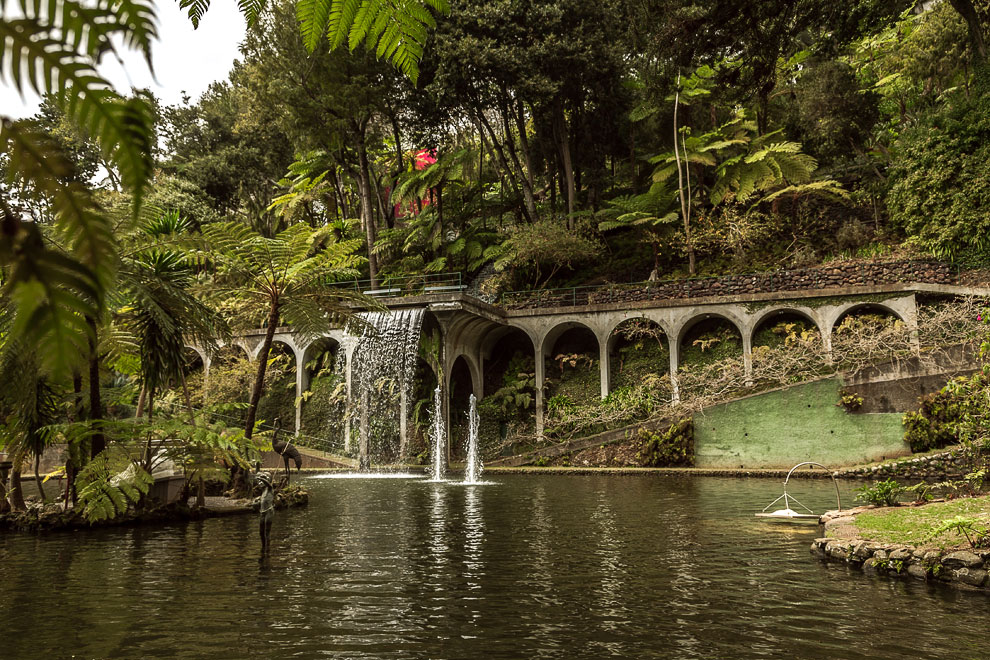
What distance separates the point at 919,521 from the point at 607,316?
17.3 meters

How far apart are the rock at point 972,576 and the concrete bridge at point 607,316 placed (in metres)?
15.3

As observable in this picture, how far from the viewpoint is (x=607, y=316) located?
24531mm

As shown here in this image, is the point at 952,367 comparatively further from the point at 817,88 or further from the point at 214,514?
the point at 214,514

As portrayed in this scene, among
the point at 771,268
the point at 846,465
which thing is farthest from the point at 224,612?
the point at 771,268

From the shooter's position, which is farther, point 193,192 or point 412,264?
point 193,192

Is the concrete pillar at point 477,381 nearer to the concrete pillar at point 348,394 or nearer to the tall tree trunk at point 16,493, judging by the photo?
the concrete pillar at point 348,394

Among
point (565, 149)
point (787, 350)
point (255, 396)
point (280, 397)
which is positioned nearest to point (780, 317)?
point (787, 350)

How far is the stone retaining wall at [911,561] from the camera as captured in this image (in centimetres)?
584

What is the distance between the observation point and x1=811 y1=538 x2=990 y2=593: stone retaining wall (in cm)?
584

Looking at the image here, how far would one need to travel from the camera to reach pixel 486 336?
27000 millimetres

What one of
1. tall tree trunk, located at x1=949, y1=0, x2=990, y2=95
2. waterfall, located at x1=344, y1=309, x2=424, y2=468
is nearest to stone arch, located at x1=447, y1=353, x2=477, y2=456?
waterfall, located at x1=344, y1=309, x2=424, y2=468

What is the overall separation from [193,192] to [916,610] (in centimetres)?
3423

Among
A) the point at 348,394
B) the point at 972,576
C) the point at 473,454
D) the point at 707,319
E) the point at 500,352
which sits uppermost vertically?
the point at 707,319

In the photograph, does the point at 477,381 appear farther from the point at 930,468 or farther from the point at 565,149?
the point at 930,468
